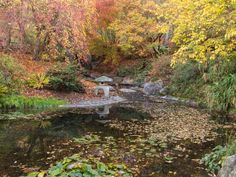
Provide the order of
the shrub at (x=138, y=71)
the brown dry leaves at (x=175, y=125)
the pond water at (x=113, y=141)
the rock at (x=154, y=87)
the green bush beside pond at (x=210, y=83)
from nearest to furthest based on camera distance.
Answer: the pond water at (x=113, y=141) → the brown dry leaves at (x=175, y=125) → the green bush beside pond at (x=210, y=83) → the rock at (x=154, y=87) → the shrub at (x=138, y=71)

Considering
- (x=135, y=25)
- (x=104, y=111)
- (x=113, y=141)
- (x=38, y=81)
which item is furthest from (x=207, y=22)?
(x=135, y=25)

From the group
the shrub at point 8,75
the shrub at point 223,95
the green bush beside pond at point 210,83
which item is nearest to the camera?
the shrub at point 223,95

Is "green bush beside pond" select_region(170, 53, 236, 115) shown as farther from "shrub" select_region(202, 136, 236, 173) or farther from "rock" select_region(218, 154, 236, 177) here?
"rock" select_region(218, 154, 236, 177)

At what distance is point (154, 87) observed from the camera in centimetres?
2195

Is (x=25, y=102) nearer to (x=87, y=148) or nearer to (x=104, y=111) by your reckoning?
(x=104, y=111)

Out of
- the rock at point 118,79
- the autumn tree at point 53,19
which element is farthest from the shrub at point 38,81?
the rock at point 118,79

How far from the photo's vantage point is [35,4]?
57.8 feet

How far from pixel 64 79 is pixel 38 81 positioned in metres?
1.33

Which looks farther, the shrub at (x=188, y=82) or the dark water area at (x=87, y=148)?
the shrub at (x=188, y=82)

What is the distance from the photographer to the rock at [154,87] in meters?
21.7

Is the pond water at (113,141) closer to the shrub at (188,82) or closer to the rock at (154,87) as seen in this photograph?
the shrub at (188,82)


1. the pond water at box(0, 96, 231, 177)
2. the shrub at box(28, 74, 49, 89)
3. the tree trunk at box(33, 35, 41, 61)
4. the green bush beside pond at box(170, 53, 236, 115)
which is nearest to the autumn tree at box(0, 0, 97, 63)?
the tree trunk at box(33, 35, 41, 61)

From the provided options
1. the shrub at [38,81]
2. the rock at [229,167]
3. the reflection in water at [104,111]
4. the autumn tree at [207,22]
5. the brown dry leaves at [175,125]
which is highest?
the autumn tree at [207,22]

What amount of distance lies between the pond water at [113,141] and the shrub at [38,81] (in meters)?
2.92
